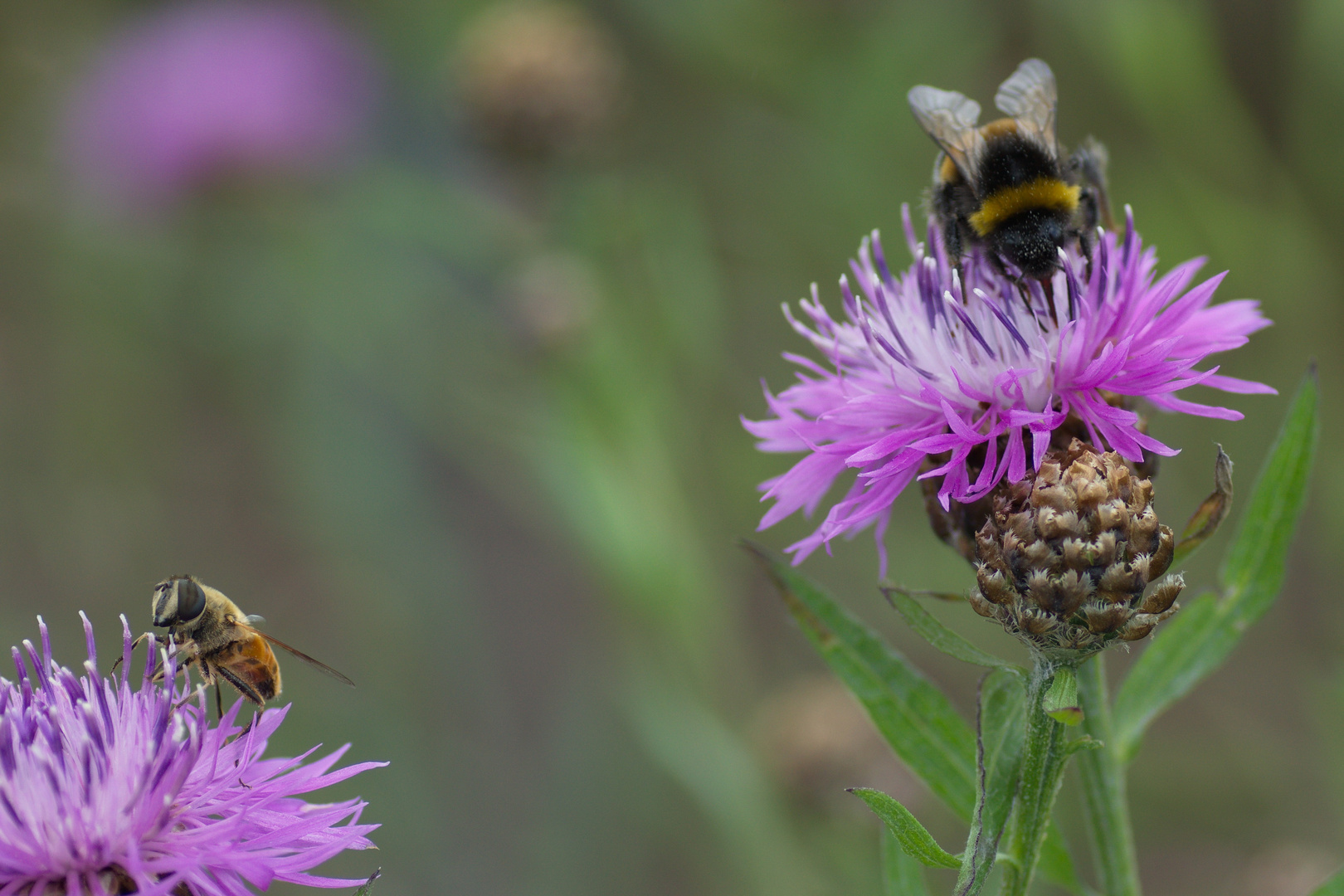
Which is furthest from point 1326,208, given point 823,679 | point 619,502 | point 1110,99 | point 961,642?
point 961,642

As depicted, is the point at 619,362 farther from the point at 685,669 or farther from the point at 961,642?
the point at 961,642

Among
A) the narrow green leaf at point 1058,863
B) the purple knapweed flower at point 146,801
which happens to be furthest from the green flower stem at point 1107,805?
the purple knapweed flower at point 146,801

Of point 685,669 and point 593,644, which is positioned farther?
point 593,644

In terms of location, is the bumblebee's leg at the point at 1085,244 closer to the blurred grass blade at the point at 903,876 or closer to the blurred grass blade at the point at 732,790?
the blurred grass blade at the point at 903,876

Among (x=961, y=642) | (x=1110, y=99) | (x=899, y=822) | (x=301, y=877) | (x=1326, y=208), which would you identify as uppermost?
(x=1110, y=99)

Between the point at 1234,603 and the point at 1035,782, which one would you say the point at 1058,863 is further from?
the point at 1234,603

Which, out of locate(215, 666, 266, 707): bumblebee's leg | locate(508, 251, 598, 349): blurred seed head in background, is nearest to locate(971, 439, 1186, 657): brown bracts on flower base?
locate(215, 666, 266, 707): bumblebee's leg

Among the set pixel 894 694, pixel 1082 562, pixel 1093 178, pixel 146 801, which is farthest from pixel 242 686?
pixel 1093 178
